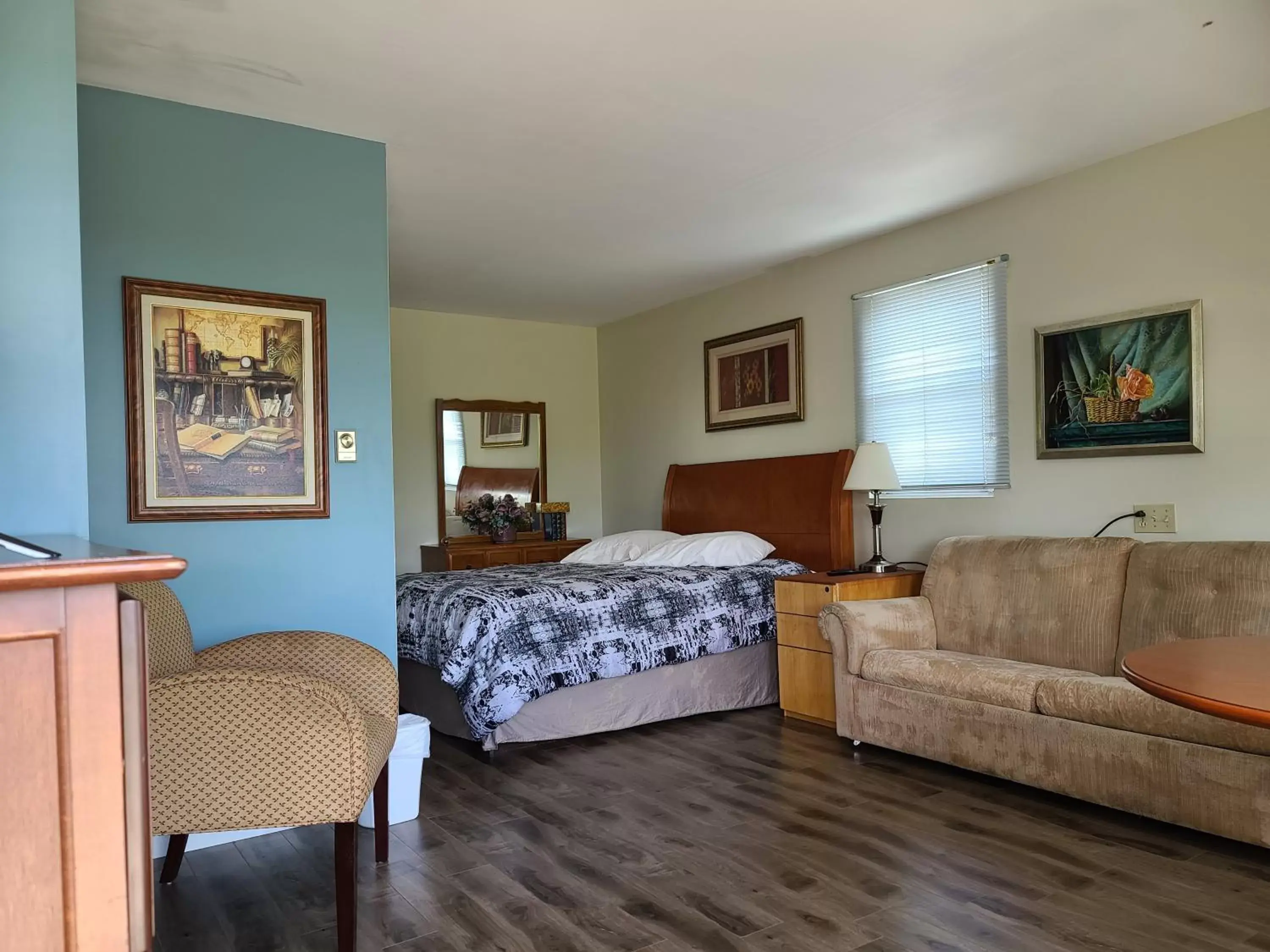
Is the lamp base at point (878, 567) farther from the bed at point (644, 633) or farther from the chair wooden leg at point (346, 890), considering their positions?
the chair wooden leg at point (346, 890)

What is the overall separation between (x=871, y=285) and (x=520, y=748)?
2.93 meters

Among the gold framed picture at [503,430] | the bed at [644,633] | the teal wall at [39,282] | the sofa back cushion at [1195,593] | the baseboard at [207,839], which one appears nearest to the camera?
the teal wall at [39,282]

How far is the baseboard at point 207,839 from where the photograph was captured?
108 inches

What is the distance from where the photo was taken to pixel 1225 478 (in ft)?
10.8

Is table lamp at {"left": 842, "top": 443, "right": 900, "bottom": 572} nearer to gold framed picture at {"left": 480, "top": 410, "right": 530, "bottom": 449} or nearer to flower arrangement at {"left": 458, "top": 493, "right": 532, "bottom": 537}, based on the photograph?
flower arrangement at {"left": 458, "top": 493, "right": 532, "bottom": 537}

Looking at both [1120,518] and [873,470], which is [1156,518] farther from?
[873,470]

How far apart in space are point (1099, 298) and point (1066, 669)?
5.07 feet

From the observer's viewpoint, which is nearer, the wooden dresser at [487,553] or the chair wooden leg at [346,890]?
the chair wooden leg at [346,890]

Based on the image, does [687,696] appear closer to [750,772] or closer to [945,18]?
[750,772]

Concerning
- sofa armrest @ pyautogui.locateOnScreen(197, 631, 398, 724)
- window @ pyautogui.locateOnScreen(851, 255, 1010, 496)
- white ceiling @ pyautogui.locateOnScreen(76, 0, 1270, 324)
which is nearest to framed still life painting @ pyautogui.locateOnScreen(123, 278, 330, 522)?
sofa armrest @ pyautogui.locateOnScreen(197, 631, 398, 724)

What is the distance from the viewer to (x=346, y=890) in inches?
79.0

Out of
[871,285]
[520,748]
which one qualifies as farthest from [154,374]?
[871,285]

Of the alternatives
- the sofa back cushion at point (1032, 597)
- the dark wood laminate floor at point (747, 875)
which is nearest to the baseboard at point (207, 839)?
the dark wood laminate floor at point (747, 875)

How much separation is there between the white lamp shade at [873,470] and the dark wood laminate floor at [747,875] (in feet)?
4.49
